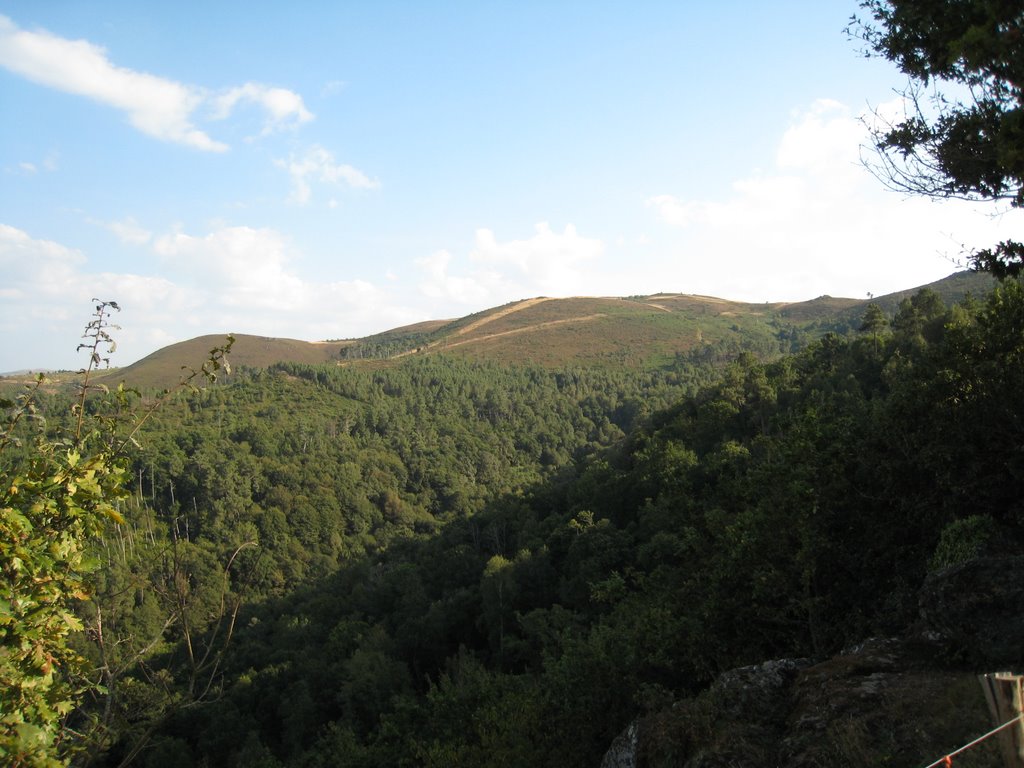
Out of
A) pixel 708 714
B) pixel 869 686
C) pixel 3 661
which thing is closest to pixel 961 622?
pixel 869 686

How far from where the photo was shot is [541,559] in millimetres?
49844

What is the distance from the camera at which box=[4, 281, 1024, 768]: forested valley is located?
1202 centimetres

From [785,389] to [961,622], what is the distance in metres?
50.1

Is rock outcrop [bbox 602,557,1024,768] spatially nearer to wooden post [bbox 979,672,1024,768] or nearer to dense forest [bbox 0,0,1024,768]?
dense forest [bbox 0,0,1024,768]

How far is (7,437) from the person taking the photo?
3670 millimetres

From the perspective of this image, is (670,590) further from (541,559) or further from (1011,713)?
(541,559)

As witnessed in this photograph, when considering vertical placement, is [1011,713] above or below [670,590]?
above

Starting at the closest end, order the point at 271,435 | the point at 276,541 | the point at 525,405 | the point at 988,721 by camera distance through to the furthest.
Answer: the point at 988,721, the point at 276,541, the point at 271,435, the point at 525,405

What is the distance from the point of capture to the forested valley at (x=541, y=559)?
1202 centimetres

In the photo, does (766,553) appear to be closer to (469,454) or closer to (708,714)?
(708,714)

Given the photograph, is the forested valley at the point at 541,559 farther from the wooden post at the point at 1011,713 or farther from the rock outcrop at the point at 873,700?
the wooden post at the point at 1011,713

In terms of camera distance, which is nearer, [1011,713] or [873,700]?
[1011,713]

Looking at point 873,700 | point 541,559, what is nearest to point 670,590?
point 873,700

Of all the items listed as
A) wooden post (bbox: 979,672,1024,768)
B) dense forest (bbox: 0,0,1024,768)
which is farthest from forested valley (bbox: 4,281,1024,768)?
wooden post (bbox: 979,672,1024,768)
